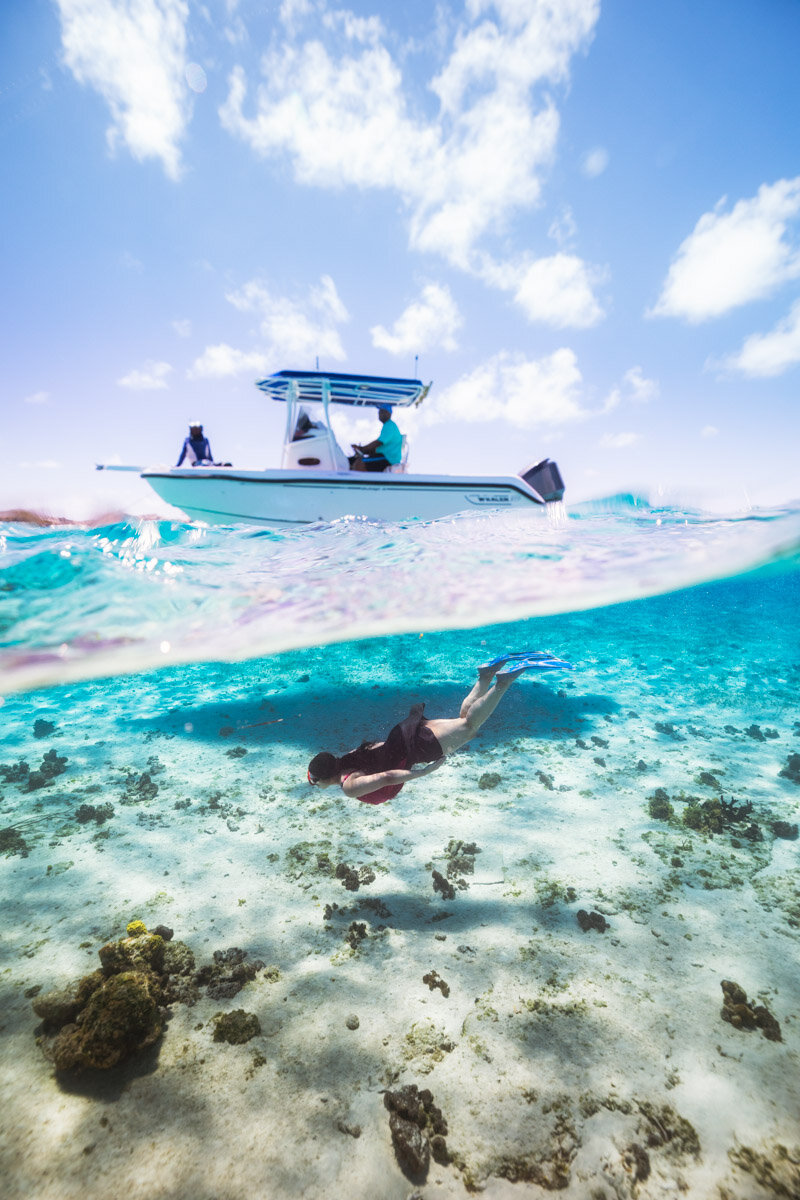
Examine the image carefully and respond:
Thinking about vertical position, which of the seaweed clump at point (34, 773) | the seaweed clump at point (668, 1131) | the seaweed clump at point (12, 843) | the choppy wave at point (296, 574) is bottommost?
the seaweed clump at point (668, 1131)

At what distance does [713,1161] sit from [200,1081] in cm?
377

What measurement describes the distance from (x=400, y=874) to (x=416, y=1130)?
Answer: 3175 mm

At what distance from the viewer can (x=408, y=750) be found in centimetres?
641

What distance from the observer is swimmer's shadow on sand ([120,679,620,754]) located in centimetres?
1165

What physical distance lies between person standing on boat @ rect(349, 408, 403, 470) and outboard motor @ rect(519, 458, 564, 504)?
3.40 metres

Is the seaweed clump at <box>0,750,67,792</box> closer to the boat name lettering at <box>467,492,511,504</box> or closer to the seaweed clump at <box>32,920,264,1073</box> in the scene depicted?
the seaweed clump at <box>32,920,264,1073</box>

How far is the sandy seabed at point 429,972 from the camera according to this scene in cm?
301

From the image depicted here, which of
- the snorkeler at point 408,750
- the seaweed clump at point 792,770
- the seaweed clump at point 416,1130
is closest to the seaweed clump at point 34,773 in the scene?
the snorkeler at point 408,750

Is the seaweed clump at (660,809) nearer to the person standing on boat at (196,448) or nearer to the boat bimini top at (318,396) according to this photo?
the boat bimini top at (318,396)

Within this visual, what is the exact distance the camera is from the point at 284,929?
16.9ft

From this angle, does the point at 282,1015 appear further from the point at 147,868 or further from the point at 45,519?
the point at 45,519

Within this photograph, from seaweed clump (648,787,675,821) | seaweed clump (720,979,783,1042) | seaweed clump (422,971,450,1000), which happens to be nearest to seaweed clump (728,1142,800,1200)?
seaweed clump (720,979,783,1042)

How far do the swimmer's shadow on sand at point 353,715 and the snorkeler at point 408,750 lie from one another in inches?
170

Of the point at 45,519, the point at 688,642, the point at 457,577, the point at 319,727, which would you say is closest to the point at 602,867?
the point at 457,577
